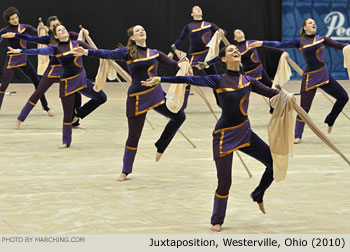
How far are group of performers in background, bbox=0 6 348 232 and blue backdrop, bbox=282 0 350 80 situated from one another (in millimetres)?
6178

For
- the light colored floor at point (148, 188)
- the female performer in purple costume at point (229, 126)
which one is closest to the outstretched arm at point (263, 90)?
the female performer in purple costume at point (229, 126)

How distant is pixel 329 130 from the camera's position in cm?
1046

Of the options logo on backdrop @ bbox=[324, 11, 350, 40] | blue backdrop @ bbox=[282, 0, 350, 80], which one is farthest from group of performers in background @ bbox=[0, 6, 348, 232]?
logo on backdrop @ bbox=[324, 11, 350, 40]

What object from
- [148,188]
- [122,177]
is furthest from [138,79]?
[148,188]

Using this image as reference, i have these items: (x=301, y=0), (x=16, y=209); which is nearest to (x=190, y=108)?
(x=301, y=0)

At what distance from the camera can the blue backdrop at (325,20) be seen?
17.9 metres

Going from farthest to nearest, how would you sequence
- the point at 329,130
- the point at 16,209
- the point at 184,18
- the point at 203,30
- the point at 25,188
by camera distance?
1. the point at 184,18
2. the point at 203,30
3. the point at 329,130
4. the point at 25,188
5. the point at 16,209

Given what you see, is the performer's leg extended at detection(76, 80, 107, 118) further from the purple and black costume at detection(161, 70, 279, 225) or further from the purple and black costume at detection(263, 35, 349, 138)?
the purple and black costume at detection(161, 70, 279, 225)

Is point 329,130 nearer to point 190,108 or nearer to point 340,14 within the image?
point 190,108

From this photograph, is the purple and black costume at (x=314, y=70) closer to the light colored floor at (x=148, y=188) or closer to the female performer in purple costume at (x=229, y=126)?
the light colored floor at (x=148, y=188)

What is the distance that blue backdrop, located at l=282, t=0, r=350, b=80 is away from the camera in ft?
58.6

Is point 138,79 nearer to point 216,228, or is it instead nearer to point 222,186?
point 222,186

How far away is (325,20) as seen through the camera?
1786cm

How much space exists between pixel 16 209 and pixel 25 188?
816 mm
